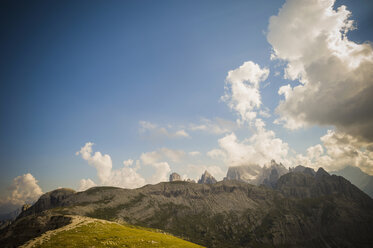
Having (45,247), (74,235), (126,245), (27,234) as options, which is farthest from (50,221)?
(126,245)

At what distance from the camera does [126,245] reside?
46969 millimetres

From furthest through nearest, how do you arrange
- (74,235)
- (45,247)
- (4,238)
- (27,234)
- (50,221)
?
(4,238) → (27,234) → (50,221) → (74,235) → (45,247)

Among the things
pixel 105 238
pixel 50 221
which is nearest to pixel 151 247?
pixel 105 238

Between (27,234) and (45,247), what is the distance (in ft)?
280

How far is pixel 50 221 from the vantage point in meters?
89.3

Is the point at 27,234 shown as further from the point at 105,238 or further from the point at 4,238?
the point at 105,238

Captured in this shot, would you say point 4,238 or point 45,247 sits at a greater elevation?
point 45,247

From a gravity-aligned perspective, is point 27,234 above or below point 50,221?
below

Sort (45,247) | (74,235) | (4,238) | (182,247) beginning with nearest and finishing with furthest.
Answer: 1. (45,247)
2. (182,247)
3. (74,235)
4. (4,238)

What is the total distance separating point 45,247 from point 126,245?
60.1 ft

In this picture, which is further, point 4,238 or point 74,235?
point 4,238

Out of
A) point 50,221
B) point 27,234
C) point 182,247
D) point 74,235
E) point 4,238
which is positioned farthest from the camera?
point 4,238

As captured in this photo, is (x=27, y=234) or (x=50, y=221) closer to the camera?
(x=50, y=221)

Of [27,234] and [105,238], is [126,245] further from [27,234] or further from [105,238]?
[27,234]
